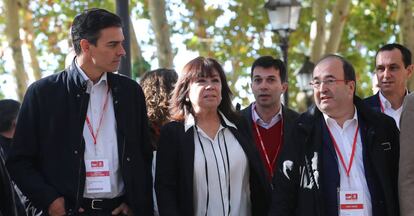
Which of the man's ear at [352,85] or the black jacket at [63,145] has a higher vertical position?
the man's ear at [352,85]

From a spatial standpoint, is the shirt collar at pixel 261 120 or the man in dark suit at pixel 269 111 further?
the shirt collar at pixel 261 120

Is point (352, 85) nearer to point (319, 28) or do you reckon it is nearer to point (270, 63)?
point (270, 63)

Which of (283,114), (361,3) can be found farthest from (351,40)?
(283,114)

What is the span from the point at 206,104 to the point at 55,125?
111cm

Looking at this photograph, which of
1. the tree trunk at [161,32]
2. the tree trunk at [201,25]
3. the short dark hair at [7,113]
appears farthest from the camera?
the tree trunk at [201,25]

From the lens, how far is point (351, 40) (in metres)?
28.2

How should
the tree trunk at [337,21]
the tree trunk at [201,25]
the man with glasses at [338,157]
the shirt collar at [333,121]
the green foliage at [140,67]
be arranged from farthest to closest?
the tree trunk at [337,21] < the tree trunk at [201,25] < the green foliage at [140,67] < the shirt collar at [333,121] < the man with glasses at [338,157]

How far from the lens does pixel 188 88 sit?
7020mm

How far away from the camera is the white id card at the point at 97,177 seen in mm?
6477

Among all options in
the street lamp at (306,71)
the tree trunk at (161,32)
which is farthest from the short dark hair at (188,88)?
the street lamp at (306,71)

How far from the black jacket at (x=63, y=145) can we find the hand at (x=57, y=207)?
31mm

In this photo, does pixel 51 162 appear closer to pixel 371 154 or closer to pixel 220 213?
pixel 220 213

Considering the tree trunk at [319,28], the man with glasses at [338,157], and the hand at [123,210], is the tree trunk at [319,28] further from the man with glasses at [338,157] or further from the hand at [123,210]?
the hand at [123,210]

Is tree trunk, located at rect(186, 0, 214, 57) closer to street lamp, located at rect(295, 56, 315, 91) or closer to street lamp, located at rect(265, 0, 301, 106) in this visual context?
street lamp, located at rect(295, 56, 315, 91)
